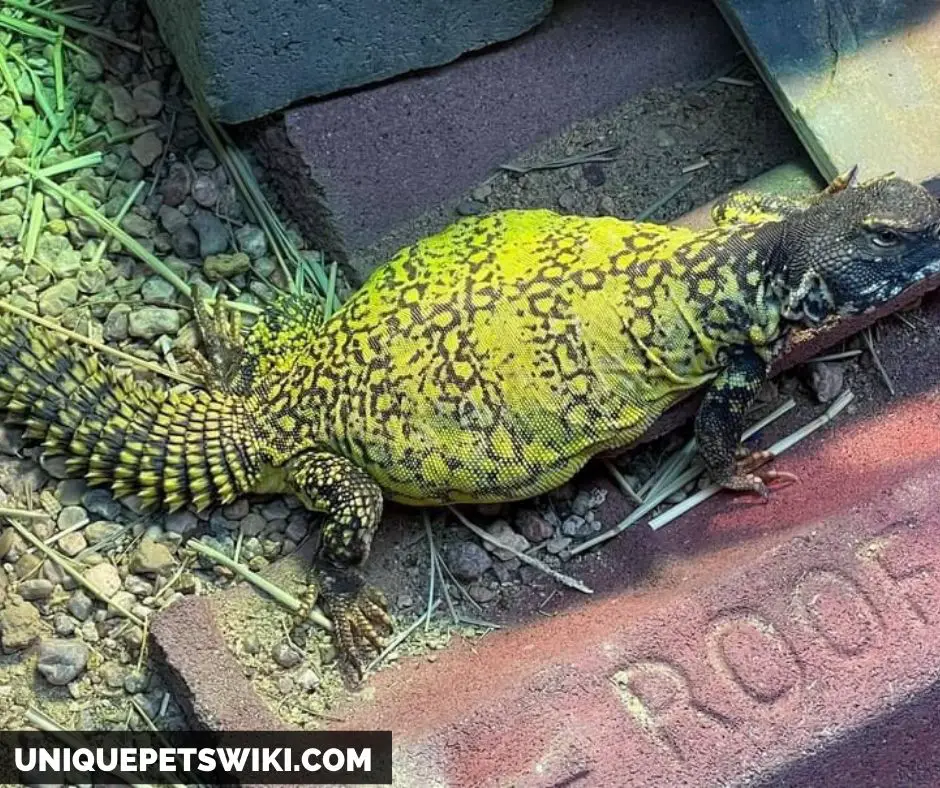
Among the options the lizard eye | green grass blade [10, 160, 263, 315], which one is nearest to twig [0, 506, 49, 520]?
green grass blade [10, 160, 263, 315]

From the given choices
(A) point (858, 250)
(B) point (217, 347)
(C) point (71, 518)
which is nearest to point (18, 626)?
(C) point (71, 518)

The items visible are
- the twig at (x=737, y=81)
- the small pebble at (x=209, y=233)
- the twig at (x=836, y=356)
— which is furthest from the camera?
the twig at (x=737, y=81)

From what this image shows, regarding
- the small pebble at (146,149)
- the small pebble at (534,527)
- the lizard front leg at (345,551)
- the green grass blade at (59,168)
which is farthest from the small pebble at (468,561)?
the green grass blade at (59,168)

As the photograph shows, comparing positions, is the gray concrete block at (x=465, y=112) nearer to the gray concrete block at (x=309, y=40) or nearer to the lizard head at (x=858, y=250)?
the gray concrete block at (x=309, y=40)

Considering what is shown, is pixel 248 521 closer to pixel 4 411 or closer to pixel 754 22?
pixel 4 411

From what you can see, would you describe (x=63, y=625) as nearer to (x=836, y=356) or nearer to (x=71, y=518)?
(x=71, y=518)

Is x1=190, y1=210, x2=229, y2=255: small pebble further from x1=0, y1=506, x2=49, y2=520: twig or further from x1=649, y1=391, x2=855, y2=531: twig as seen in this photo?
x1=649, y1=391, x2=855, y2=531: twig
